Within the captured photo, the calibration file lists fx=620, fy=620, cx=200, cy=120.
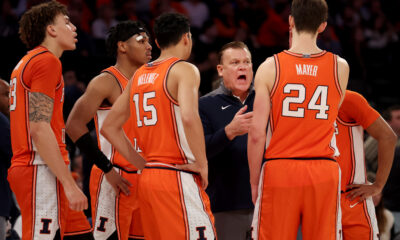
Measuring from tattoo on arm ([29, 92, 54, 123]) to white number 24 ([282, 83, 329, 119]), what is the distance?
1566mm

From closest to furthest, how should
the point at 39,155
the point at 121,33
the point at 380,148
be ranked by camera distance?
1. the point at 39,155
2. the point at 380,148
3. the point at 121,33

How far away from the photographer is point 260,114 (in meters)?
4.08

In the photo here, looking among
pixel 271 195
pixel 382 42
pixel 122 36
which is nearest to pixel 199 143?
pixel 271 195

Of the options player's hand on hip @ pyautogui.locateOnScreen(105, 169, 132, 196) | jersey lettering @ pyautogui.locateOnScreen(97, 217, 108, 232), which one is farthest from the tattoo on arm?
jersey lettering @ pyautogui.locateOnScreen(97, 217, 108, 232)

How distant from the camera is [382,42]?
1422 cm

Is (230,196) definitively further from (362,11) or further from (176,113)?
(362,11)

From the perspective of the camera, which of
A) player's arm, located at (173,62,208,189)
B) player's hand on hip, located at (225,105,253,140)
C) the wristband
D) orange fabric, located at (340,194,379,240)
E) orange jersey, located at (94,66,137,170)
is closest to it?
player's arm, located at (173,62,208,189)

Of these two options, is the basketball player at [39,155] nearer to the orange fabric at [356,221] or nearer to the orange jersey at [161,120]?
the orange jersey at [161,120]

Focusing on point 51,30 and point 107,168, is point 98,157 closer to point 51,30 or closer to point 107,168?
point 107,168

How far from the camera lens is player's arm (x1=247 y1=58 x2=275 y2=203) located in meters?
4.07

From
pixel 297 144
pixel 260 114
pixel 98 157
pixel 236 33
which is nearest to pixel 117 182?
pixel 98 157

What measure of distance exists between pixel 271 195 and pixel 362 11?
1137 centimetres

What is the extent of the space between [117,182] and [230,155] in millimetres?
952

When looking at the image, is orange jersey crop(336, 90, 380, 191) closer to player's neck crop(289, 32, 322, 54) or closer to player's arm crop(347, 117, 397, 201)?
player's arm crop(347, 117, 397, 201)
